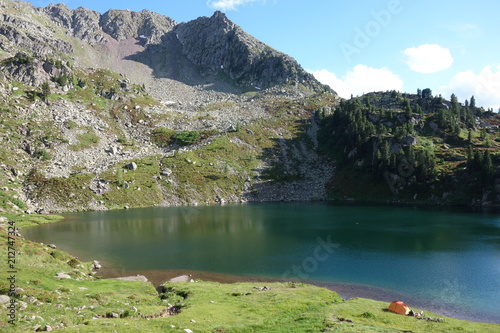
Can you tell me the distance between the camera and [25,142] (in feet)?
391

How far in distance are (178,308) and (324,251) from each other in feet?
104

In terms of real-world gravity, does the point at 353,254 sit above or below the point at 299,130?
below

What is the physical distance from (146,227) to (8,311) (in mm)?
59628

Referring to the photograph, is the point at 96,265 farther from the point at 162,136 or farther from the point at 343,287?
the point at 162,136

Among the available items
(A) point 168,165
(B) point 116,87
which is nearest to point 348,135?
(A) point 168,165

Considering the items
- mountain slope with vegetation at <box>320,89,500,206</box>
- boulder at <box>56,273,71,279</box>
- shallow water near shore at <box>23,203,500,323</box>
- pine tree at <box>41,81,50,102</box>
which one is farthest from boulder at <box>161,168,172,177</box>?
boulder at <box>56,273,71,279</box>

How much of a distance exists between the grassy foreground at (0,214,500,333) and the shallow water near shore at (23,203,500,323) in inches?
252

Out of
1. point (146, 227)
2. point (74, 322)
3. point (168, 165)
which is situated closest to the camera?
point (74, 322)

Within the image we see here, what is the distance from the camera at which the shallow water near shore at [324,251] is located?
3719 cm

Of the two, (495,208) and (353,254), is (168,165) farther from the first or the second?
(495,208)

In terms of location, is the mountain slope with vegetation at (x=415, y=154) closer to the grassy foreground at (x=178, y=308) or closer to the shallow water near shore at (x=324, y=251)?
the shallow water near shore at (x=324, y=251)

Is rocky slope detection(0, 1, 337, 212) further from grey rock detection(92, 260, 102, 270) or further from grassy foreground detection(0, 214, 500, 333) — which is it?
grassy foreground detection(0, 214, 500, 333)

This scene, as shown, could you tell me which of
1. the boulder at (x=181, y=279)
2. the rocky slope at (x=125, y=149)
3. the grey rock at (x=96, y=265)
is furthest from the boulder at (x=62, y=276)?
the rocky slope at (x=125, y=149)

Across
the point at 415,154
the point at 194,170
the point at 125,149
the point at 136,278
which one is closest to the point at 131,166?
the point at 125,149
